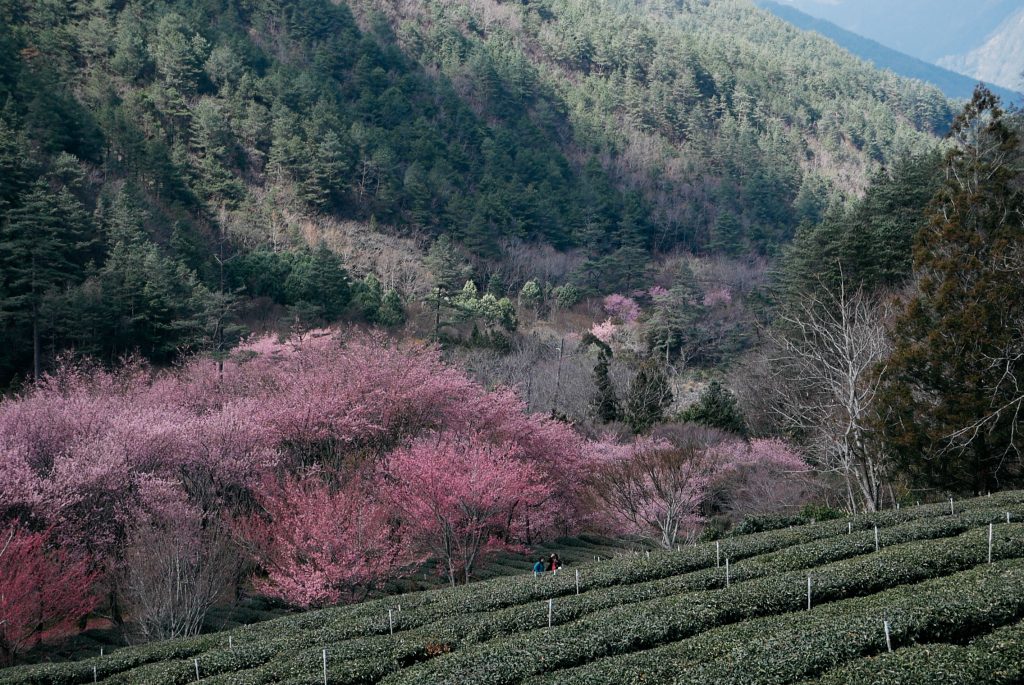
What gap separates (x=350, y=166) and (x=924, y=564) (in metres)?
76.9

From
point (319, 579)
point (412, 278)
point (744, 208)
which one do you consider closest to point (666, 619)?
point (319, 579)

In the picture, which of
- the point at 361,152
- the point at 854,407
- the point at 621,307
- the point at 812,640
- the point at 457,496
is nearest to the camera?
the point at 812,640

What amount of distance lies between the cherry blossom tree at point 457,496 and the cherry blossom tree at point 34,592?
1021 centimetres

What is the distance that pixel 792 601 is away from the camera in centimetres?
1439

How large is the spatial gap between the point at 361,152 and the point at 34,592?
227 ft

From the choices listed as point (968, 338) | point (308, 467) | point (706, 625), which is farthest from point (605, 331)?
point (706, 625)

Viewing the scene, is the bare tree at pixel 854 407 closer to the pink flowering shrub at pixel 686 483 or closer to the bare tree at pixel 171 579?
the pink flowering shrub at pixel 686 483

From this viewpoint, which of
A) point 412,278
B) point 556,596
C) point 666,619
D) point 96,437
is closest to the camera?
point 666,619

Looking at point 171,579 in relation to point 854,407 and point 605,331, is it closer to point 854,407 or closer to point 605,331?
point 854,407

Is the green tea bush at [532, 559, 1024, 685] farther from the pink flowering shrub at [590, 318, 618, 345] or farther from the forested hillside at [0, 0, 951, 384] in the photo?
the pink flowering shrub at [590, 318, 618, 345]

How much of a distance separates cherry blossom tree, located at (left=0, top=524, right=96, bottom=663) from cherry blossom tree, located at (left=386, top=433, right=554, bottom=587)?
33.5 ft

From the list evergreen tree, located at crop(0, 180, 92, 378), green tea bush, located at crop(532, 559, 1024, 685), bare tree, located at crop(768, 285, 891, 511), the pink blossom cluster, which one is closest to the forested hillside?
evergreen tree, located at crop(0, 180, 92, 378)

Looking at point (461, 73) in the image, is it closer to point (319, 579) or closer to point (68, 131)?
point (68, 131)

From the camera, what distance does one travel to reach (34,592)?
70.8ft
